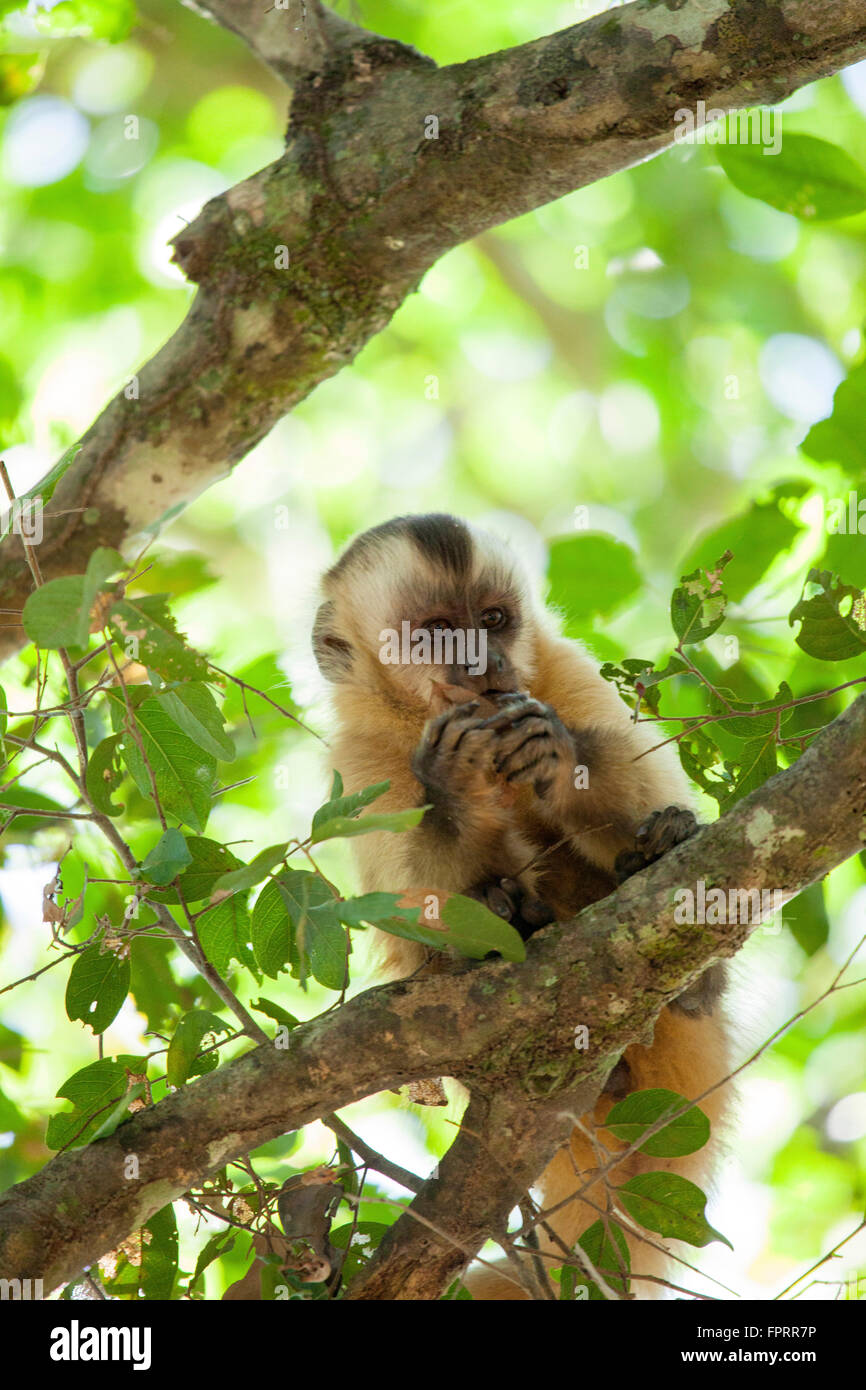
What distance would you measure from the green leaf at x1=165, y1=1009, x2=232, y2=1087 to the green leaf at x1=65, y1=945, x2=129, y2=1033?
6.6 inches

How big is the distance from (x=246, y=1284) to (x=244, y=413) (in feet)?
7.08

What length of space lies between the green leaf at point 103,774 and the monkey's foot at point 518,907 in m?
0.93

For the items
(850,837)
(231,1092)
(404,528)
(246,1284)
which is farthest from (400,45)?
(246,1284)

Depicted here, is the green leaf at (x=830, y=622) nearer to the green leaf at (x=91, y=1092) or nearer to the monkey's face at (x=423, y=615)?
the monkey's face at (x=423, y=615)

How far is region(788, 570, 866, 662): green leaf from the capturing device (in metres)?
2.68

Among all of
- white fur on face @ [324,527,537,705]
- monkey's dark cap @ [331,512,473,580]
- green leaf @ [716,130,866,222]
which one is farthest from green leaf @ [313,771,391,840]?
green leaf @ [716,130,866,222]

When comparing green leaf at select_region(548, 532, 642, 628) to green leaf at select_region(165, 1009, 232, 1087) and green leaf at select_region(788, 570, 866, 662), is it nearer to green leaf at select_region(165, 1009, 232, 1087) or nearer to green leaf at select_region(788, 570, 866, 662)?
green leaf at select_region(788, 570, 866, 662)

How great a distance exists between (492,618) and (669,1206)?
6.23ft

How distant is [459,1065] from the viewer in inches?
99.9

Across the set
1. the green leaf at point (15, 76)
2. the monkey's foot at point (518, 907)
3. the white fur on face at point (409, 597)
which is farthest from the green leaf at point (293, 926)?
the green leaf at point (15, 76)

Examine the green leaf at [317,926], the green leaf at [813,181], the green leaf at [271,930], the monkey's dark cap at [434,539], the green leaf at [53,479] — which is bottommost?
the green leaf at [317,926]

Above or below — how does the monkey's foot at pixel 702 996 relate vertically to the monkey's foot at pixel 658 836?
below

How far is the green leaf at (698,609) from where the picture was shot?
2.72 metres

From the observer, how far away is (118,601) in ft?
7.46
